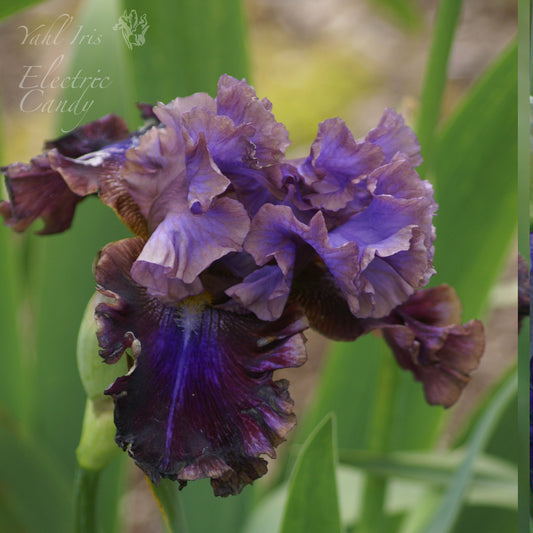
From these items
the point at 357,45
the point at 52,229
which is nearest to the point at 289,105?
the point at 357,45

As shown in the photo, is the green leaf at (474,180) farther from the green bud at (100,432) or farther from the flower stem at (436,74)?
the green bud at (100,432)

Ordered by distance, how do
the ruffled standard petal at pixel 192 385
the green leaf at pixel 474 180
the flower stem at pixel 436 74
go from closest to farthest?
the ruffled standard petal at pixel 192 385
the flower stem at pixel 436 74
the green leaf at pixel 474 180

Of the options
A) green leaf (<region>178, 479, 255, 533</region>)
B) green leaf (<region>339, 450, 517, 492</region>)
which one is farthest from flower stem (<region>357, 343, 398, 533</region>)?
green leaf (<region>178, 479, 255, 533</region>)

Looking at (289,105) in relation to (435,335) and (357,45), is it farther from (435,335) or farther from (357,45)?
(435,335)

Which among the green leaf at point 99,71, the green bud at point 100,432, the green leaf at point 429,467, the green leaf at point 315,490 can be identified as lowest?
the green leaf at point 429,467

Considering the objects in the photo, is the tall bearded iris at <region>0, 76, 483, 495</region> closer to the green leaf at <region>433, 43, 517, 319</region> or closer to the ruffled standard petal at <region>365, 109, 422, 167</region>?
the ruffled standard petal at <region>365, 109, 422, 167</region>

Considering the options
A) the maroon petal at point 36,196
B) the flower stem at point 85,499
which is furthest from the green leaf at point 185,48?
the flower stem at point 85,499

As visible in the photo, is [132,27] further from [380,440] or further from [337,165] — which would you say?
[380,440]
